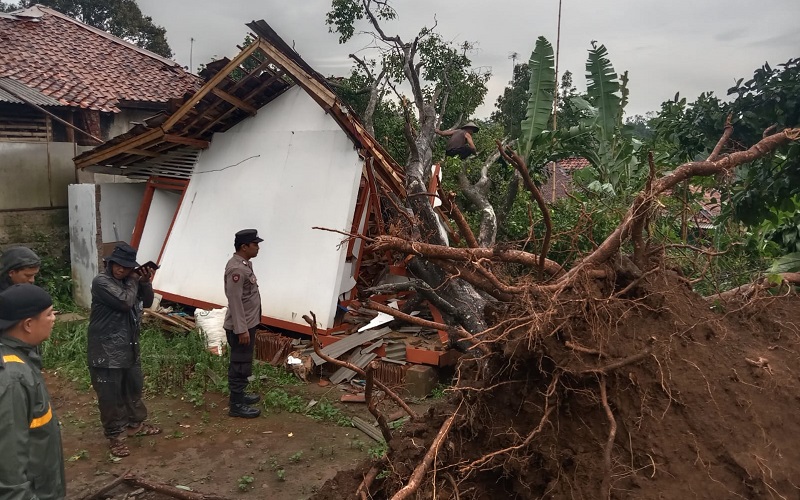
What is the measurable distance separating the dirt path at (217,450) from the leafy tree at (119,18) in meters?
23.1

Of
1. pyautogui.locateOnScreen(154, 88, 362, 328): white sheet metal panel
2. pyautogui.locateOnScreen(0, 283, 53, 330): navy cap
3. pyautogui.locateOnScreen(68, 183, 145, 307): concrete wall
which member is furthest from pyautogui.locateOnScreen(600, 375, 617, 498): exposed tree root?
pyautogui.locateOnScreen(68, 183, 145, 307): concrete wall

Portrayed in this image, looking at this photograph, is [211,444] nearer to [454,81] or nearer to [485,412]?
[485,412]

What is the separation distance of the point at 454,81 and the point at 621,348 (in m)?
10.6

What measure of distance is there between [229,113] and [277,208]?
74.4 inches

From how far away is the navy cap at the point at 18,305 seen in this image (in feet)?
8.18

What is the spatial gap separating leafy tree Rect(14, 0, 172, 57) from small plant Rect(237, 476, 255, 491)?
979 inches

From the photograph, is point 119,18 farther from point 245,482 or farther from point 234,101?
point 245,482

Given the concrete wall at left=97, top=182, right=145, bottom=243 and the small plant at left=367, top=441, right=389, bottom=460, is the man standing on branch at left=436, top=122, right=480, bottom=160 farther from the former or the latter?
the concrete wall at left=97, top=182, right=145, bottom=243

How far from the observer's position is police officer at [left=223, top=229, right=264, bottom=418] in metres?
5.66

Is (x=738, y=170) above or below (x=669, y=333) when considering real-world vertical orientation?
above

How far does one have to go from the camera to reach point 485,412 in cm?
313

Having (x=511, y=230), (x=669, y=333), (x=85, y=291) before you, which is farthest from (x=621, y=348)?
(x=85, y=291)

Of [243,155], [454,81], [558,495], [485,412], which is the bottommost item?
[558,495]

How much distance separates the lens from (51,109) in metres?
11.2
